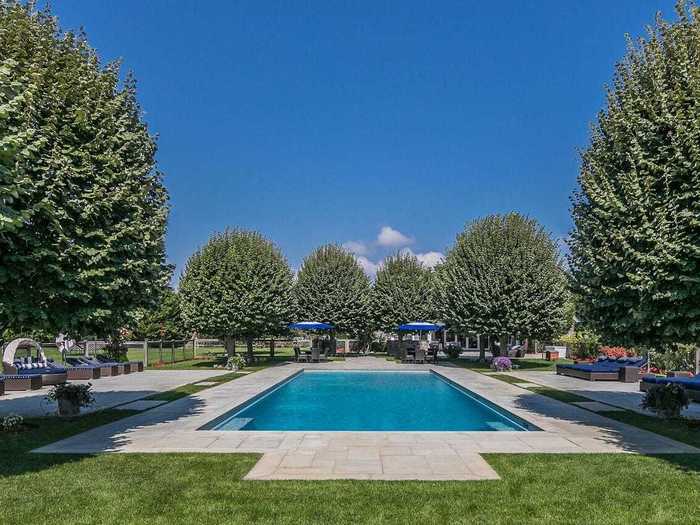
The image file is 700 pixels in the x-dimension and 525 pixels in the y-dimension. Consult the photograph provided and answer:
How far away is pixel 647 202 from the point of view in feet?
31.6

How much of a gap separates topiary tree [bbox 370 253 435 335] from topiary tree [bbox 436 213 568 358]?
10.3m

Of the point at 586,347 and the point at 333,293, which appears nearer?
the point at 586,347

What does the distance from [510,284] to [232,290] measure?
15.3 m

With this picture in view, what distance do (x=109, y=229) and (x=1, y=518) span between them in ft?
19.0

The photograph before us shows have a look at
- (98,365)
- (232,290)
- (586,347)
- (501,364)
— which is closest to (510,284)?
(501,364)

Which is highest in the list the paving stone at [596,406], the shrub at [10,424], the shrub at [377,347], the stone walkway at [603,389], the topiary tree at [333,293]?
the topiary tree at [333,293]

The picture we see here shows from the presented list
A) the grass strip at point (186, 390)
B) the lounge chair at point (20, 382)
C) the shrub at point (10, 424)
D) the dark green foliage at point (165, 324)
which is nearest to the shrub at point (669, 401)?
the grass strip at point (186, 390)

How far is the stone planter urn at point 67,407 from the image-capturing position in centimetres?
1241

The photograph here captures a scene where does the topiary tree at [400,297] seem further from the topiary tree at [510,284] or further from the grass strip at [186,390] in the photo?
the grass strip at [186,390]

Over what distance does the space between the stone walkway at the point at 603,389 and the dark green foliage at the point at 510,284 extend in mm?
3312

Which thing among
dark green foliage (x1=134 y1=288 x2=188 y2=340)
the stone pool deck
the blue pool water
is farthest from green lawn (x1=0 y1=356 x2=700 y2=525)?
dark green foliage (x1=134 y1=288 x2=188 y2=340)

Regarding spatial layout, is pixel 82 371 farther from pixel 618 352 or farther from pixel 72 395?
pixel 618 352

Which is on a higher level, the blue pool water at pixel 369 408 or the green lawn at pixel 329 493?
the green lawn at pixel 329 493

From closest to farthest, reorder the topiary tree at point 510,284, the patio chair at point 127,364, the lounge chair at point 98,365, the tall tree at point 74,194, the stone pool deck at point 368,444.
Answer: the stone pool deck at point 368,444 < the tall tree at point 74,194 < the lounge chair at point 98,365 < the patio chair at point 127,364 < the topiary tree at point 510,284
